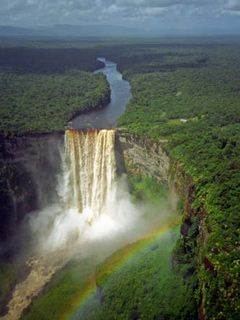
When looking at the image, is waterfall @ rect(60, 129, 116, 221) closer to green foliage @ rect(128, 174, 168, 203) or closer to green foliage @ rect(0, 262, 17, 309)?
green foliage @ rect(128, 174, 168, 203)

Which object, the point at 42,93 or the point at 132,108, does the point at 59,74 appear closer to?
the point at 42,93

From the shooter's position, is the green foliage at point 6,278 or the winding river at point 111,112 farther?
the winding river at point 111,112

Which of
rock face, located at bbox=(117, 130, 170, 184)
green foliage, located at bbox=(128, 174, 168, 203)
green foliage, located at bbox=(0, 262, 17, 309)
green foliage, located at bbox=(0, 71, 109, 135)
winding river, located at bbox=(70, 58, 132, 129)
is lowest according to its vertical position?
green foliage, located at bbox=(0, 262, 17, 309)

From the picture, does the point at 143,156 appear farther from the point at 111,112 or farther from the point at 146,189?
A: the point at 111,112

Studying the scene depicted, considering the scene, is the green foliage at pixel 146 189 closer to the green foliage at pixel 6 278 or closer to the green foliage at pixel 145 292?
the green foliage at pixel 145 292

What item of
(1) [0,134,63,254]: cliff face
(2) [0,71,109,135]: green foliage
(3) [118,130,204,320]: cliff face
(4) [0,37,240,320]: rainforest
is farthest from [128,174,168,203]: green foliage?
(2) [0,71,109,135]: green foliage

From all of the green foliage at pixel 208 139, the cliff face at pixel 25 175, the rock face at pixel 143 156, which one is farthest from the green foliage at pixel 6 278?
the rock face at pixel 143 156
